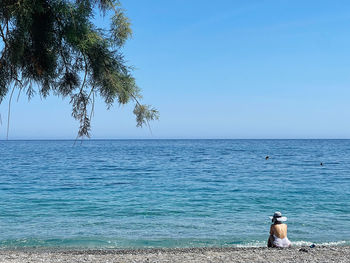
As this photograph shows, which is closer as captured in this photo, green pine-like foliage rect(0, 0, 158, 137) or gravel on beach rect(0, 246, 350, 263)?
green pine-like foliage rect(0, 0, 158, 137)

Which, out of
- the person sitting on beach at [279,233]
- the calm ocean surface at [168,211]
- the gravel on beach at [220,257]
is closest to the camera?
the gravel on beach at [220,257]

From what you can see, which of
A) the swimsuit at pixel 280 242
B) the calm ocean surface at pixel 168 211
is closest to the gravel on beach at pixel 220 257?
the swimsuit at pixel 280 242

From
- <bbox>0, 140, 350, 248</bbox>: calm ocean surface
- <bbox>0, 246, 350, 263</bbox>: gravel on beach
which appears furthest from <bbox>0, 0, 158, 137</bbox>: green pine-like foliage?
<bbox>0, 140, 350, 248</bbox>: calm ocean surface

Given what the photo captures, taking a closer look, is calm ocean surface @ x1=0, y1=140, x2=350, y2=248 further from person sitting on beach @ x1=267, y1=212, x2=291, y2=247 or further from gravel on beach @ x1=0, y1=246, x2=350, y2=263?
gravel on beach @ x1=0, y1=246, x2=350, y2=263

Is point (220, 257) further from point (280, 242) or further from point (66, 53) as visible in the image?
point (66, 53)

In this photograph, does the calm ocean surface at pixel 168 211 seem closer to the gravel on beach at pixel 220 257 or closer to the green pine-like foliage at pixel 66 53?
the gravel on beach at pixel 220 257

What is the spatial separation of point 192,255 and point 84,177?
82.6 feet

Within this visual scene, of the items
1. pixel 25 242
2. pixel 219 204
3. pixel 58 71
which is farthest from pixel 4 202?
pixel 58 71

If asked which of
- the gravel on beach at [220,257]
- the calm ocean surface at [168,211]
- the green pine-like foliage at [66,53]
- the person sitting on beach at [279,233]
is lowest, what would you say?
the calm ocean surface at [168,211]

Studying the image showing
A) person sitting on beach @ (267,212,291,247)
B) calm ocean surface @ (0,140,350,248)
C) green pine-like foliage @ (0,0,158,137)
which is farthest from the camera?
calm ocean surface @ (0,140,350,248)

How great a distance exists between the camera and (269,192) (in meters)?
25.0

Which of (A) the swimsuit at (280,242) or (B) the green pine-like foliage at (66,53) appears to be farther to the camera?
(A) the swimsuit at (280,242)

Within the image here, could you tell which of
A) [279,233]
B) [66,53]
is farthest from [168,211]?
[66,53]

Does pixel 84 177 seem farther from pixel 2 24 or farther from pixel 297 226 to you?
pixel 2 24
